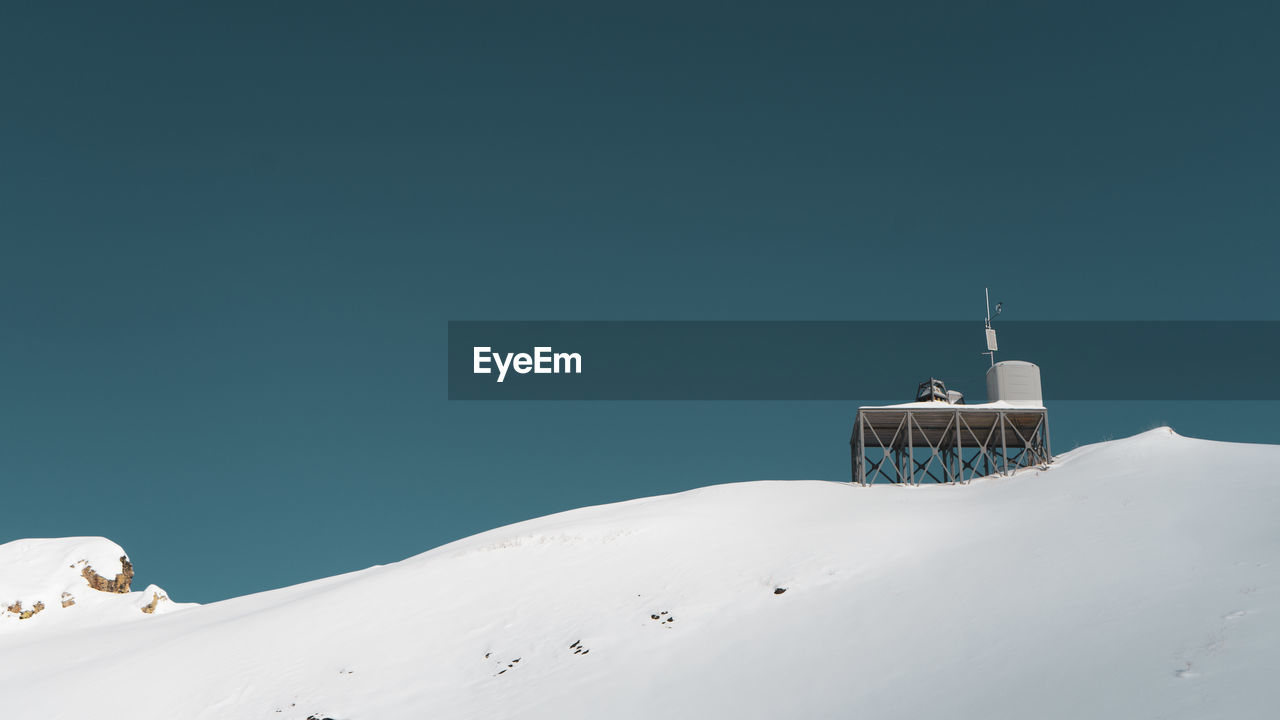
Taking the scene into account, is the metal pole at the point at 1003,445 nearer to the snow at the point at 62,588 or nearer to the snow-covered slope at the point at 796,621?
the snow-covered slope at the point at 796,621

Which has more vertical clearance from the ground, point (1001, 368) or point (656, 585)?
point (1001, 368)

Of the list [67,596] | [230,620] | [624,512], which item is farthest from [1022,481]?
[67,596]

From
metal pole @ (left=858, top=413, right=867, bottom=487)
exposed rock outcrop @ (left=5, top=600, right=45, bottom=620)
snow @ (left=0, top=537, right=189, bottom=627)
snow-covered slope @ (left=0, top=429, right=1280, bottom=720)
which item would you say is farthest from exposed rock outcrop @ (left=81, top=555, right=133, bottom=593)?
metal pole @ (left=858, top=413, right=867, bottom=487)

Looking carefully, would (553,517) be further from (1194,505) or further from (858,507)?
(1194,505)

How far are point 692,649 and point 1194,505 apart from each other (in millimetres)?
13827

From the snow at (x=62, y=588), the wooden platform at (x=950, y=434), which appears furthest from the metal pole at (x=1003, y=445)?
the snow at (x=62, y=588)

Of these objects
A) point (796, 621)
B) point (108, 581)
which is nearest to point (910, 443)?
point (796, 621)

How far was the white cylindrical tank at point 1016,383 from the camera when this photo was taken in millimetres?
48188

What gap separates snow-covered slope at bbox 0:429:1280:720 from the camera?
625 inches

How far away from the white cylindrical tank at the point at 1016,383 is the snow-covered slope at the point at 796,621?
8.43 meters

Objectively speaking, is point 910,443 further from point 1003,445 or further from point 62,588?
point 62,588

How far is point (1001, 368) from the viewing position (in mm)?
48844

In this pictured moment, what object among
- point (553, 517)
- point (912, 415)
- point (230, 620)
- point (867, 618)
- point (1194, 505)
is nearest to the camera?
point (867, 618)

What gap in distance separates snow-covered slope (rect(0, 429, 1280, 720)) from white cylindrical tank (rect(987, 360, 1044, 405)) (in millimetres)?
8433
